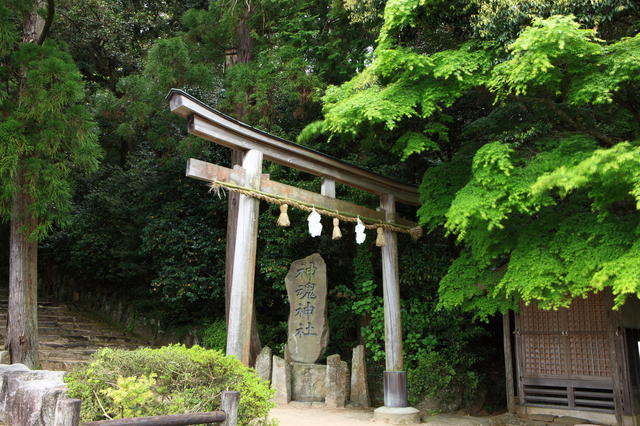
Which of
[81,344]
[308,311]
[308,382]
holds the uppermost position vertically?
[308,311]

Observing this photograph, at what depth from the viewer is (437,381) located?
30.2 ft

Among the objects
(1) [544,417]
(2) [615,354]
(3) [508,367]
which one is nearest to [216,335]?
(3) [508,367]

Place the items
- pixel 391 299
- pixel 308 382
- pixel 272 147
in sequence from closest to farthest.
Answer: pixel 272 147
pixel 391 299
pixel 308 382

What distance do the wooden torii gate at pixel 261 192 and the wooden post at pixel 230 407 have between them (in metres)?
1.97

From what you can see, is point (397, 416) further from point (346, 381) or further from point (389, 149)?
point (389, 149)

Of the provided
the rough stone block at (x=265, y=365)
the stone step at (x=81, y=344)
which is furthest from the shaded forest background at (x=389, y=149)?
the rough stone block at (x=265, y=365)

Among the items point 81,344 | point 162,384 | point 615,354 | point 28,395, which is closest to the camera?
point 162,384

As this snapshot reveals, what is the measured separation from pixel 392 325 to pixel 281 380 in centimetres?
235

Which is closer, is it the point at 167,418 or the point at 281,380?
the point at 167,418

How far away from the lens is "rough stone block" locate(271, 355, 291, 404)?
9281 mm

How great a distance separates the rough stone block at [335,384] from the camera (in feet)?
29.8

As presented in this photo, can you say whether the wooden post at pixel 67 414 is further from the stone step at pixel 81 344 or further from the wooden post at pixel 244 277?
the stone step at pixel 81 344

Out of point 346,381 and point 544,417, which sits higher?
point 346,381

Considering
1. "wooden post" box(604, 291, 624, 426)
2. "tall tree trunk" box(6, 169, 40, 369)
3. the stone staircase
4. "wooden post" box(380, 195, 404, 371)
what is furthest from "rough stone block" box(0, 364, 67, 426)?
"wooden post" box(604, 291, 624, 426)
